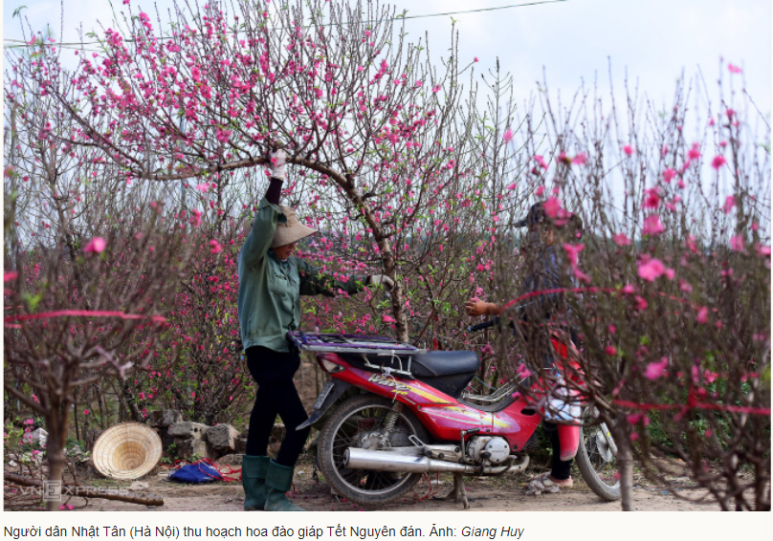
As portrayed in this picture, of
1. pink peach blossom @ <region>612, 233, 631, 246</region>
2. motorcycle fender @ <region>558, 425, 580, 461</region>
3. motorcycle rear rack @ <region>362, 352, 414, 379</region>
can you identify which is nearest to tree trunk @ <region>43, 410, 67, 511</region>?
motorcycle rear rack @ <region>362, 352, 414, 379</region>

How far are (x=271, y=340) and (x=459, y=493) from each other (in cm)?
173

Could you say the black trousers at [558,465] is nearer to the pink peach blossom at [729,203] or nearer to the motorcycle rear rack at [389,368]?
the motorcycle rear rack at [389,368]

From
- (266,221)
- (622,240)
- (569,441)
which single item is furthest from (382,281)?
(622,240)

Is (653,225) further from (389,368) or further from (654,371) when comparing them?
(389,368)

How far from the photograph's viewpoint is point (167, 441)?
22.2 feet

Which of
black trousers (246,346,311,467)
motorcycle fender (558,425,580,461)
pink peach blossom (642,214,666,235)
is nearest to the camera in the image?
pink peach blossom (642,214,666,235)

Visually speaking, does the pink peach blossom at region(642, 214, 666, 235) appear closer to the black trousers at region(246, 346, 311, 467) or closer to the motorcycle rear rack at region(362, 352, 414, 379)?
the motorcycle rear rack at region(362, 352, 414, 379)

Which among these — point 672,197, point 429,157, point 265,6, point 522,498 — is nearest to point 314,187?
point 429,157

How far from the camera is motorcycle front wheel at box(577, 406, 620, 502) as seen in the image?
464cm

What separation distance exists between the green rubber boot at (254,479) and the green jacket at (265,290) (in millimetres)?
814

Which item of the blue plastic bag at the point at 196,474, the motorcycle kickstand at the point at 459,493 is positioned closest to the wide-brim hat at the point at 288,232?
the motorcycle kickstand at the point at 459,493

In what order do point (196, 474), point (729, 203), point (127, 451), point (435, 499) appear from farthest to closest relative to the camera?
1. point (127, 451)
2. point (196, 474)
3. point (435, 499)
4. point (729, 203)

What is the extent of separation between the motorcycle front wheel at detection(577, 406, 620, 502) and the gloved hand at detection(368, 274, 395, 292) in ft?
5.67

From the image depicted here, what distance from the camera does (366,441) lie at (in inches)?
173
